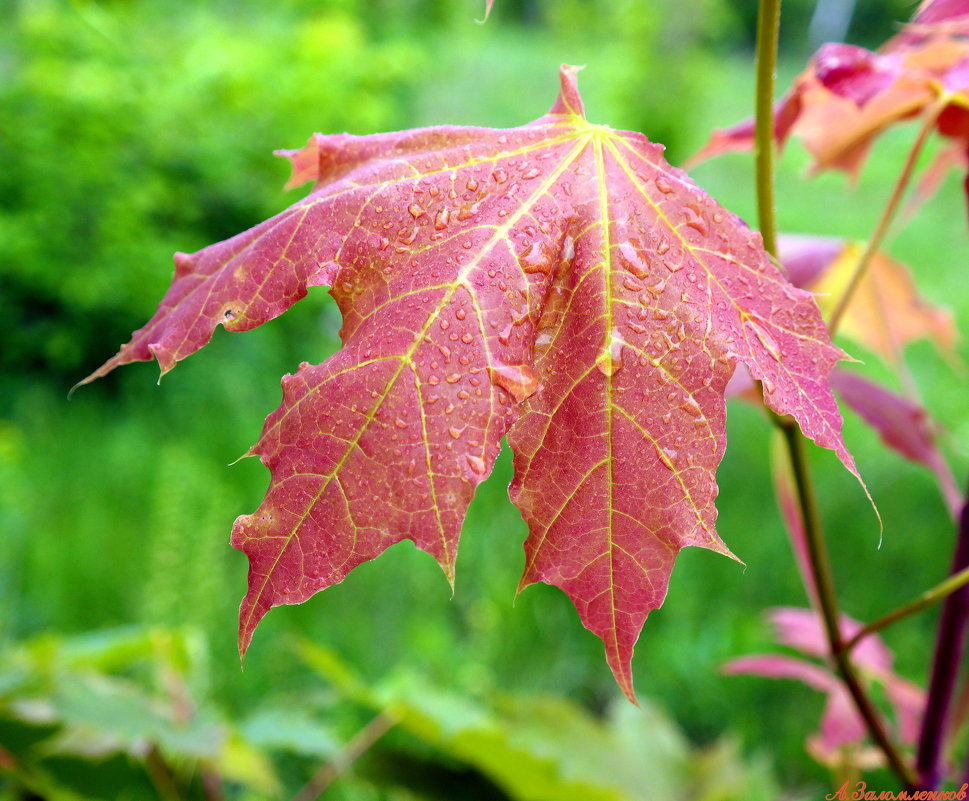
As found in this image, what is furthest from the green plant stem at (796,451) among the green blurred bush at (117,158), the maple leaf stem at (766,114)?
the green blurred bush at (117,158)

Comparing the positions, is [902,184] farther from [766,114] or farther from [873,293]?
[873,293]

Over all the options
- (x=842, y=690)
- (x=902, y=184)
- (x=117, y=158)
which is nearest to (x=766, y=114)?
(x=902, y=184)

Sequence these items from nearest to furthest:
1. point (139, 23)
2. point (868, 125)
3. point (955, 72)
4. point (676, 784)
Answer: point (955, 72) → point (868, 125) → point (676, 784) → point (139, 23)

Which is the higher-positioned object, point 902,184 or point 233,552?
point 902,184

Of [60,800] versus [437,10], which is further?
[437,10]

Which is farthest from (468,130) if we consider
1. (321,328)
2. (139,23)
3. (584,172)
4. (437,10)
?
(437,10)

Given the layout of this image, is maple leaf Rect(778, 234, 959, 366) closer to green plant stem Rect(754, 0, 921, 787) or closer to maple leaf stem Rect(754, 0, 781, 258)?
green plant stem Rect(754, 0, 921, 787)

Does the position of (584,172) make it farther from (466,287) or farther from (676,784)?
(676,784)
